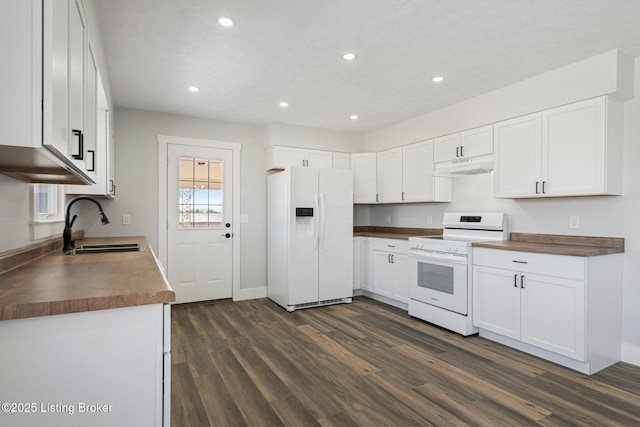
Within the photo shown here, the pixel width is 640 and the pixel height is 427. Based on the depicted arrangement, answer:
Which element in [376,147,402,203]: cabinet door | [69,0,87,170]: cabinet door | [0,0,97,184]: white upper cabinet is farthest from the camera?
[376,147,402,203]: cabinet door

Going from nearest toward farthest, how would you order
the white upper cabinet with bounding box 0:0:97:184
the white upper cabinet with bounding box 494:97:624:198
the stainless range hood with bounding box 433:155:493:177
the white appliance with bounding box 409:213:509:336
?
the white upper cabinet with bounding box 0:0:97:184 < the white upper cabinet with bounding box 494:97:624:198 < the white appliance with bounding box 409:213:509:336 < the stainless range hood with bounding box 433:155:493:177

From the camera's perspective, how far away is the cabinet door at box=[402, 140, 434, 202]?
14.1ft

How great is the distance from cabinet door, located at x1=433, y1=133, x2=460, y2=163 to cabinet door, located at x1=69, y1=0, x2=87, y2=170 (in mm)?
3532

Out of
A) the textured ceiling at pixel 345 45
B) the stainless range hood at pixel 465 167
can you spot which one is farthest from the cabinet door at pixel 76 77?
the stainless range hood at pixel 465 167

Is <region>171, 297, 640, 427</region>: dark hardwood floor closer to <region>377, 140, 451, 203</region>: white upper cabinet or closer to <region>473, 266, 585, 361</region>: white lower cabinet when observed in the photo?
<region>473, 266, 585, 361</region>: white lower cabinet

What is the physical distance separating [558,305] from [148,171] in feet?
14.7

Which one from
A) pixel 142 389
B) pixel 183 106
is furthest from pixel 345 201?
pixel 142 389

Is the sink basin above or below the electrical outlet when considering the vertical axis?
below

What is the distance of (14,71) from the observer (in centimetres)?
96

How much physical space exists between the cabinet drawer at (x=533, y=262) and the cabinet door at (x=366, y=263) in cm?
168

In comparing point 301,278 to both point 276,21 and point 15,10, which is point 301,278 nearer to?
point 276,21

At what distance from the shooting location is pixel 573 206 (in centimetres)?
314

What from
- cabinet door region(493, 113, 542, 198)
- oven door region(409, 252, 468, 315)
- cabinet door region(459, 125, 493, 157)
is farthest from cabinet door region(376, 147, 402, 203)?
cabinet door region(493, 113, 542, 198)

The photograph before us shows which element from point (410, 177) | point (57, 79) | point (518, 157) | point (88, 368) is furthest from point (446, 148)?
point (88, 368)
